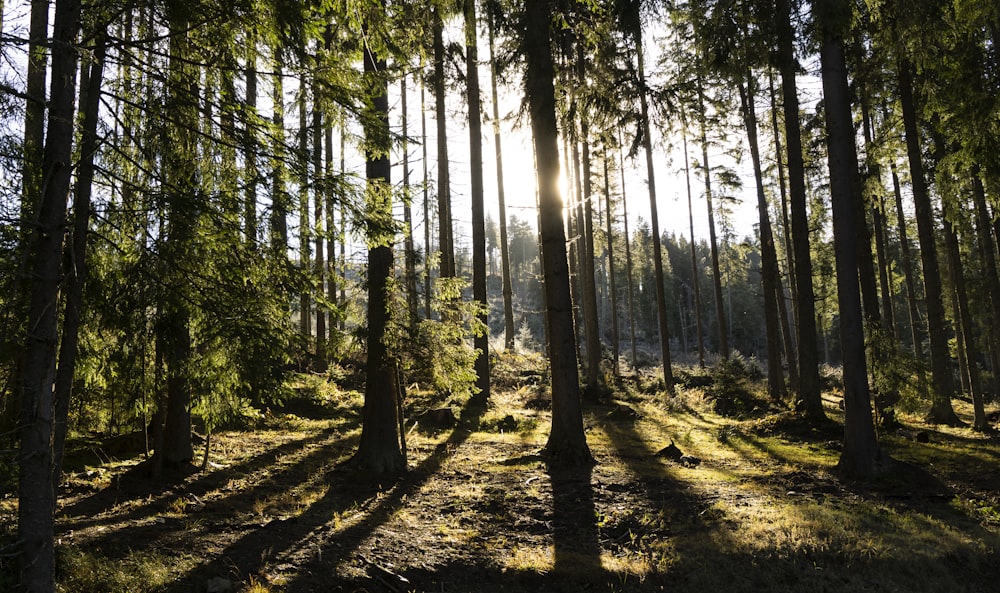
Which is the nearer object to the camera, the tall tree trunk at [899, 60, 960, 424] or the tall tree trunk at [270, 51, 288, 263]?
the tall tree trunk at [270, 51, 288, 263]

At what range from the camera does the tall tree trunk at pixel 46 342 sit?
4.07 meters

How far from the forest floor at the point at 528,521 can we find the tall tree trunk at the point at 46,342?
16.8 inches

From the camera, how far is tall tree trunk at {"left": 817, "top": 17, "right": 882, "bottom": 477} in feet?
29.6

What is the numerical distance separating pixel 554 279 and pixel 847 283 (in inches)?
194

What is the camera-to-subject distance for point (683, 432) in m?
14.8

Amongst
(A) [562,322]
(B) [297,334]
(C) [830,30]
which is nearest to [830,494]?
(A) [562,322]

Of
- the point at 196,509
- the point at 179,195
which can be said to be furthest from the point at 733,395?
the point at 179,195

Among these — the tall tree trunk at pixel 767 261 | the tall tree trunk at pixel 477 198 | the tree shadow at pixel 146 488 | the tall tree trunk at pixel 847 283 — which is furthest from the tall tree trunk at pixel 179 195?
the tall tree trunk at pixel 767 261

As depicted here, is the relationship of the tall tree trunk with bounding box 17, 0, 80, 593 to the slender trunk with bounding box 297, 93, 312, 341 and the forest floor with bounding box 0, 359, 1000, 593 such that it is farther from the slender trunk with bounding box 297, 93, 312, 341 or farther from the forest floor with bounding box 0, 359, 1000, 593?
the slender trunk with bounding box 297, 93, 312, 341

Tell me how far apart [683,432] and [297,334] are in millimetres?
11834

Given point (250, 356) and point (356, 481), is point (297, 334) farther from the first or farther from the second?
point (356, 481)

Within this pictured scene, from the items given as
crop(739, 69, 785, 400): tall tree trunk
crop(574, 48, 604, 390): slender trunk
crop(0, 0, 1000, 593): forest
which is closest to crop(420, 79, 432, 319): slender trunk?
crop(0, 0, 1000, 593): forest

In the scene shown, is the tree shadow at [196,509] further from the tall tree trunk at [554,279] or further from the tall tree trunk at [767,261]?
the tall tree trunk at [767,261]

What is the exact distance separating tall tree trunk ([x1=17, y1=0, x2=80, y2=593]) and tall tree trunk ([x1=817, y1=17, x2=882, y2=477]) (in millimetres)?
10043
